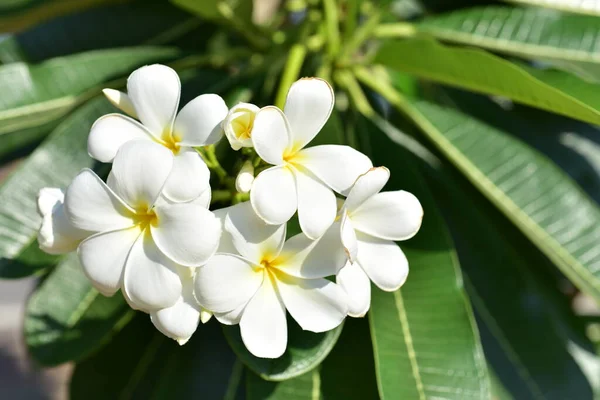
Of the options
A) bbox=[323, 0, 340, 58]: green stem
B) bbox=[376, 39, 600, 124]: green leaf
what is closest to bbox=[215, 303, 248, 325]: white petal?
bbox=[376, 39, 600, 124]: green leaf

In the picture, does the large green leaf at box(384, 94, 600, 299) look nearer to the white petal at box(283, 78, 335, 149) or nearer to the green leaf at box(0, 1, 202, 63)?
the white petal at box(283, 78, 335, 149)

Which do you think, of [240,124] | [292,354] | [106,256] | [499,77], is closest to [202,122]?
[240,124]

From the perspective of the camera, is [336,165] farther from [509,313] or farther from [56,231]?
[509,313]

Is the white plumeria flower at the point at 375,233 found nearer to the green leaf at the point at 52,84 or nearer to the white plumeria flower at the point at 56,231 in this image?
the white plumeria flower at the point at 56,231

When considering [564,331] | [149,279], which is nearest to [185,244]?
[149,279]

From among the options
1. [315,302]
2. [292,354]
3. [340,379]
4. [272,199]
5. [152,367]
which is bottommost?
[152,367]
